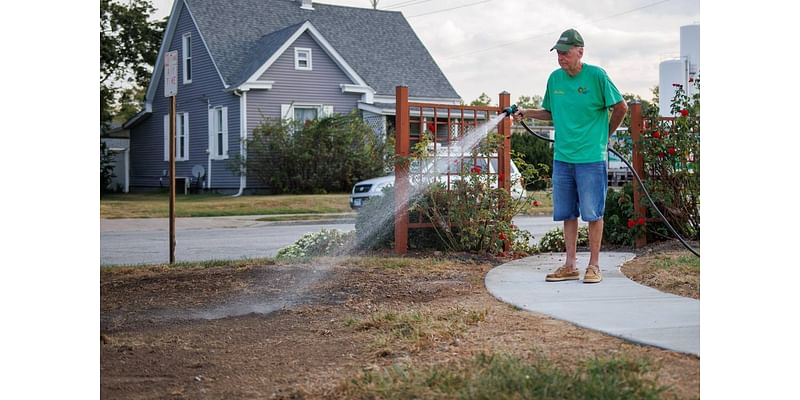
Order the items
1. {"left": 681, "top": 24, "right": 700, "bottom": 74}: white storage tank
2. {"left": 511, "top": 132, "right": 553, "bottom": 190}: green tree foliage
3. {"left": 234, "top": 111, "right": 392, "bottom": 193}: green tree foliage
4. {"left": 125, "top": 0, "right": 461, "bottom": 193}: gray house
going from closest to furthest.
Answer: {"left": 681, "top": 24, "right": 700, "bottom": 74}: white storage tank
{"left": 511, "top": 132, "right": 553, "bottom": 190}: green tree foliage
{"left": 234, "top": 111, "right": 392, "bottom": 193}: green tree foliage
{"left": 125, "top": 0, "right": 461, "bottom": 193}: gray house

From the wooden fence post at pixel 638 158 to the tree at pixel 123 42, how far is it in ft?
18.9

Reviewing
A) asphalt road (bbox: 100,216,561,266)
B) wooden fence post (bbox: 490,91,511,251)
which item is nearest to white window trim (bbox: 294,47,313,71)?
asphalt road (bbox: 100,216,561,266)

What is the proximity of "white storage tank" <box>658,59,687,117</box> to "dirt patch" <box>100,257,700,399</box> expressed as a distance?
1.60 m

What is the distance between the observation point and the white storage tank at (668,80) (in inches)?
201

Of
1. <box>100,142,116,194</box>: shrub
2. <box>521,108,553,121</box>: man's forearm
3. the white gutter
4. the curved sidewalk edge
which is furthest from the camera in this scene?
the white gutter

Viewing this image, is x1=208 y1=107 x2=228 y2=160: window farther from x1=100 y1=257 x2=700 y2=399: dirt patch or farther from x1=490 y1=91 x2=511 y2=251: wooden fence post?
x1=100 y1=257 x2=700 y2=399: dirt patch

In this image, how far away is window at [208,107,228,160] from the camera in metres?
17.0

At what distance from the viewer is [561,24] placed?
6285 millimetres

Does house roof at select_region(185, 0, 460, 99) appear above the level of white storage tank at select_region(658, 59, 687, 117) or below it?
above

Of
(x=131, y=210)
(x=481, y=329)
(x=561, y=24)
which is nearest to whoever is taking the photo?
(x=481, y=329)
